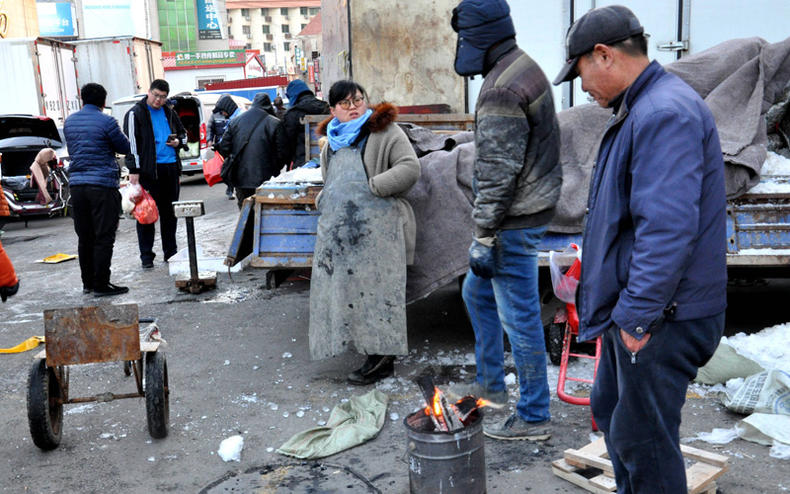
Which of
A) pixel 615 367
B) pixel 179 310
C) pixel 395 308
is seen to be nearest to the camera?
pixel 615 367

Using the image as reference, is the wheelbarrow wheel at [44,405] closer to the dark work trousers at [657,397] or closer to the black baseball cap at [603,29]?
the dark work trousers at [657,397]

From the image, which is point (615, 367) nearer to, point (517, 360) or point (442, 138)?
point (517, 360)

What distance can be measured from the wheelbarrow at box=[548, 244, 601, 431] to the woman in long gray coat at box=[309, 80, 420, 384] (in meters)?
1.01

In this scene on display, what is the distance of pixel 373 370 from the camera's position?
5.04m

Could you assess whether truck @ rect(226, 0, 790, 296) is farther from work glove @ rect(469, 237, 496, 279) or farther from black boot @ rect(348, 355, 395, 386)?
work glove @ rect(469, 237, 496, 279)

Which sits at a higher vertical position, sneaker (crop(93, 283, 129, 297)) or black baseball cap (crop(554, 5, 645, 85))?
black baseball cap (crop(554, 5, 645, 85))

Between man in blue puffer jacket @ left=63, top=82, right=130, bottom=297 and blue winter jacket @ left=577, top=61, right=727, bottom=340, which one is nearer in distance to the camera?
blue winter jacket @ left=577, top=61, right=727, bottom=340

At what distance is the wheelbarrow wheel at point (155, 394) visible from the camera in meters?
4.23

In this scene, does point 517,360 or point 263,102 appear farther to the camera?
point 263,102

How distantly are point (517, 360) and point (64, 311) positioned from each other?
7.92 feet

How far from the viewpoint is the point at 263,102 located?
9.44m

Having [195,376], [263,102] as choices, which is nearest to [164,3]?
[263,102]

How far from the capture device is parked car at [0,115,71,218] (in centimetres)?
1330

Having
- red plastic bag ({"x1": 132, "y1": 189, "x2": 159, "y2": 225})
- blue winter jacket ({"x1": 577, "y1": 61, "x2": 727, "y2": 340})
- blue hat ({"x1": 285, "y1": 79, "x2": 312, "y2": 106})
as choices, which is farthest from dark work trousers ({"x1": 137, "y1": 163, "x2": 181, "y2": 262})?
blue winter jacket ({"x1": 577, "y1": 61, "x2": 727, "y2": 340})
